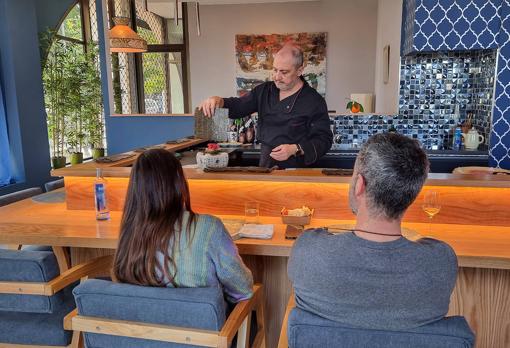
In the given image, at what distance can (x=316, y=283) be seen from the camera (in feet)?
3.78

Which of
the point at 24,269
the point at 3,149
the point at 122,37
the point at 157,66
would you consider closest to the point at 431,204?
the point at 24,269

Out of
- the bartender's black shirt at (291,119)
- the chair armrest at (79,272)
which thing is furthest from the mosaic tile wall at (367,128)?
the chair armrest at (79,272)

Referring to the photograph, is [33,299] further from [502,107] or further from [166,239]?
[502,107]

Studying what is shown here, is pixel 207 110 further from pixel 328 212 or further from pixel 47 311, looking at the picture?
pixel 47 311

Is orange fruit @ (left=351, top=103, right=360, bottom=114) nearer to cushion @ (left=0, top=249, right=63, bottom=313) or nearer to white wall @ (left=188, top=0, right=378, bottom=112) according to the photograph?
white wall @ (left=188, top=0, right=378, bottom=112)

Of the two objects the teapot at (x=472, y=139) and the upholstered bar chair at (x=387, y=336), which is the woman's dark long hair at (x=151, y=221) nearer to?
the upholstered bar chair at (x=387, y=336)

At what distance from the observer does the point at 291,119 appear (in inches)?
104

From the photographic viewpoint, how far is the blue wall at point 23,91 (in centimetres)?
542

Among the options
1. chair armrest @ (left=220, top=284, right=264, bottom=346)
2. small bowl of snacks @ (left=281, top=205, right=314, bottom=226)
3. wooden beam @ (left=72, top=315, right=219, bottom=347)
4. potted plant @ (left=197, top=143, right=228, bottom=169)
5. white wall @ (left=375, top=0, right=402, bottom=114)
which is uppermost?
white wall @ (left=375, top=0, right=402, bottom=114)

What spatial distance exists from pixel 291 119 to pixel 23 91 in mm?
4438

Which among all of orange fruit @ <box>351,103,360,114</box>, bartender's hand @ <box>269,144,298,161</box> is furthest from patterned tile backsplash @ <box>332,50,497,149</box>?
bartender's hand @ <box>269,144,298,161</box>

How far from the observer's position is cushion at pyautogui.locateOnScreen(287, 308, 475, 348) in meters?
1.08

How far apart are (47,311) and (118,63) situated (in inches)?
259

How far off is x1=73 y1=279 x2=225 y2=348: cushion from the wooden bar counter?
0.55 metres
